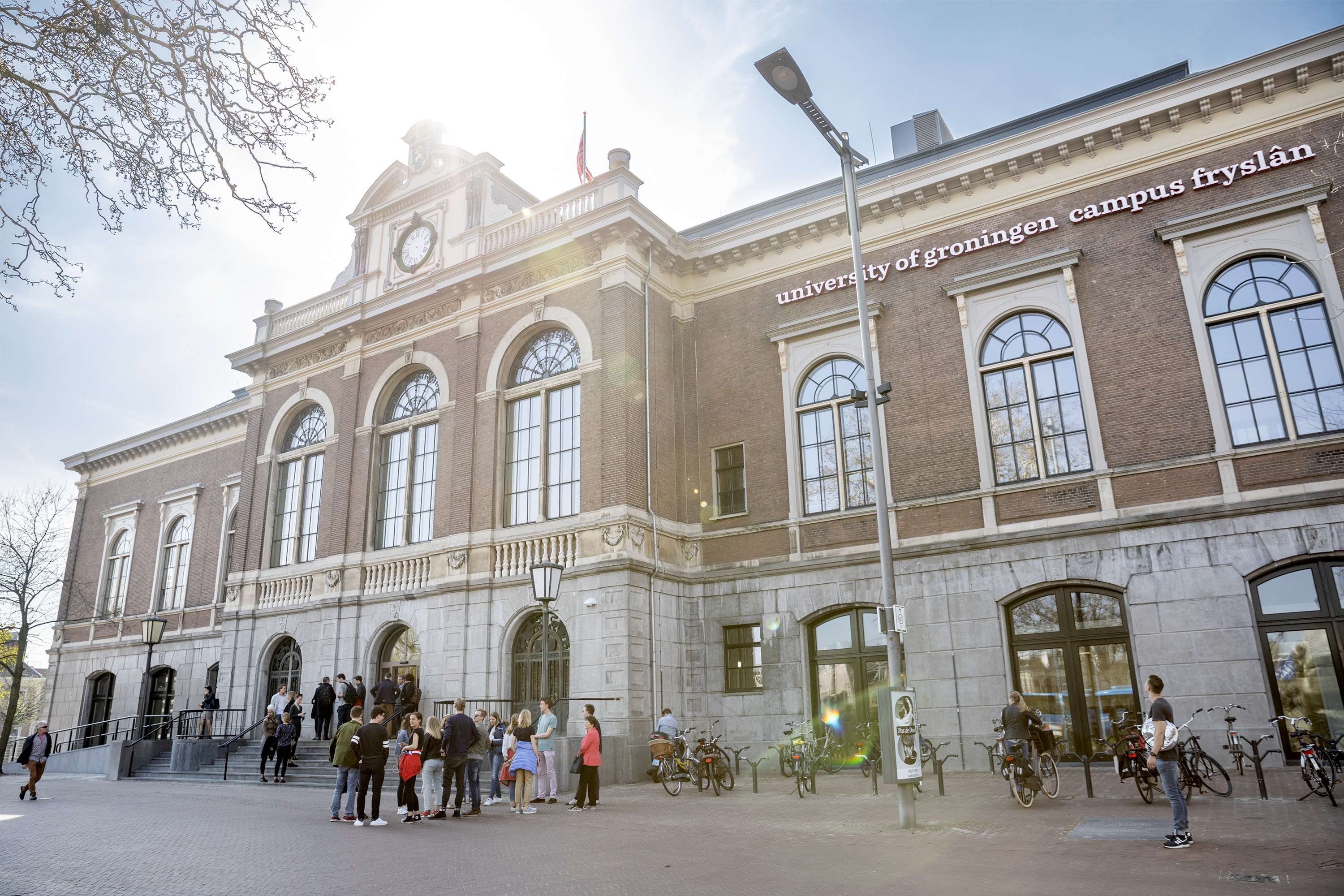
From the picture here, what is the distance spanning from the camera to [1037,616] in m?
17.2

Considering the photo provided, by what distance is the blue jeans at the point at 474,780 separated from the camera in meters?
13.6

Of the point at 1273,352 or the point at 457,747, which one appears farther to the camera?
the point at 1273,352

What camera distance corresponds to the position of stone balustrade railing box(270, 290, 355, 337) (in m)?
27.0

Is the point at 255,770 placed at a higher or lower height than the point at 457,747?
lower

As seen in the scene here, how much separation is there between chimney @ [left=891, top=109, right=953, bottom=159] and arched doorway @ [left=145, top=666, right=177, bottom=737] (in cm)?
2918

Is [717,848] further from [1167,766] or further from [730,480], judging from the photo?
[730,480]

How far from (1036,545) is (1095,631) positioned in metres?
1.89

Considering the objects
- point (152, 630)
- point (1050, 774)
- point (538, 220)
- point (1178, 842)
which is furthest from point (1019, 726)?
point (152, 630)

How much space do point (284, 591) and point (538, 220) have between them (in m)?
12.9

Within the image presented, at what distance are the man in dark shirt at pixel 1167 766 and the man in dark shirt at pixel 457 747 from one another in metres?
9.12

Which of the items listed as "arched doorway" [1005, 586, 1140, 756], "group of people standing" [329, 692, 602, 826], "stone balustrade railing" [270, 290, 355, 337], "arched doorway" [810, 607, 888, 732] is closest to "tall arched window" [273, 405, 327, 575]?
"stone balustrade railing" [270, 290, 355, 337]

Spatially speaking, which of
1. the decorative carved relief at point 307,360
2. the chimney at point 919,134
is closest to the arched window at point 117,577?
the decorative carved relief at point 307,360

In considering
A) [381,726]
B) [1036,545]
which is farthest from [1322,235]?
[381,726]

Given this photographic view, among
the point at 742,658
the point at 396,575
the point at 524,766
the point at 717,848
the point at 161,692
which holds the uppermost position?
the point at 396,575
